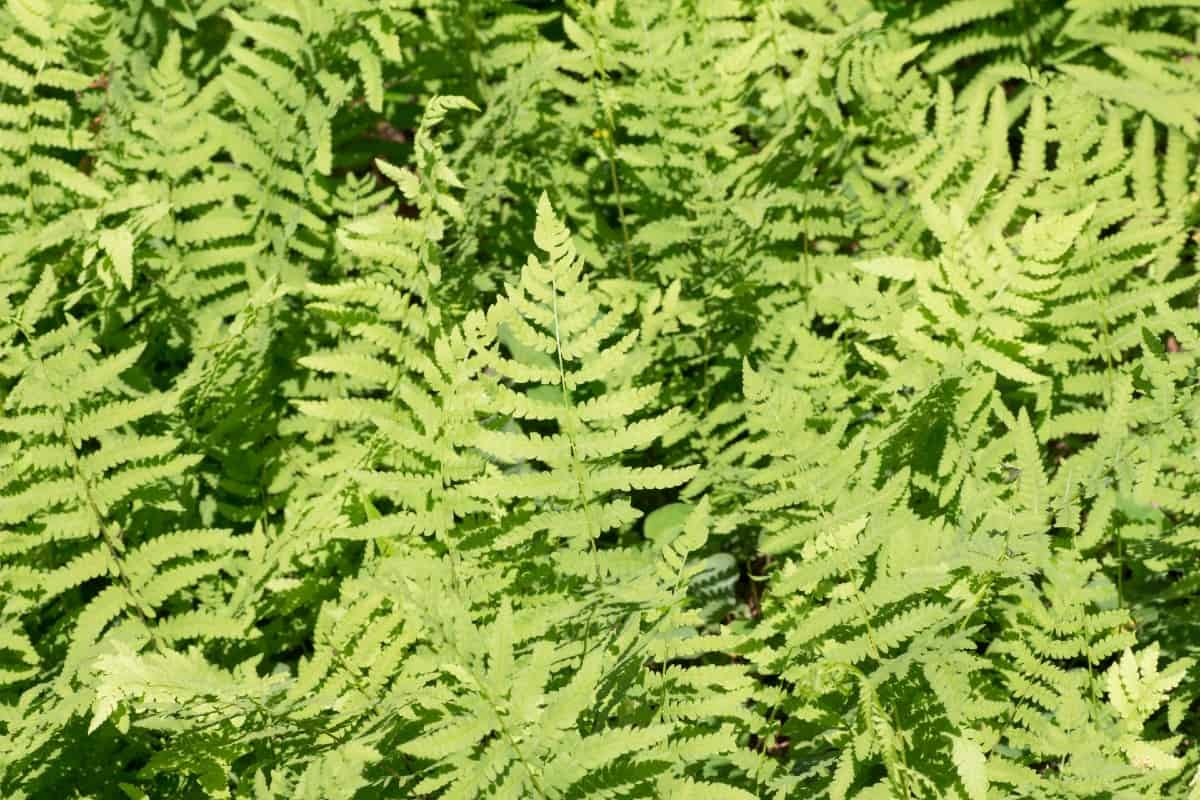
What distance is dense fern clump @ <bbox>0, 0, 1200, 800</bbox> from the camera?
1746 millimetres

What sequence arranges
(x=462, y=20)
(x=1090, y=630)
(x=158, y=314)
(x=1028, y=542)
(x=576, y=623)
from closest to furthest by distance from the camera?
(x=1028, y=542) → (x=576, y=623) → (x=1090, y=630) → (x=158, y=314) → (x=462, y=20)

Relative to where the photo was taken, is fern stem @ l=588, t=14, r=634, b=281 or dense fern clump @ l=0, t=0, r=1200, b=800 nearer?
dense fern clump @ l=0, t=0, r=1200, b=800

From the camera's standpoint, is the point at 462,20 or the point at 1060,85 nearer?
the point at 1060,85

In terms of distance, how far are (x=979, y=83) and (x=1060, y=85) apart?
0.50 metres

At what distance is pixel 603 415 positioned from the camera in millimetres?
1687

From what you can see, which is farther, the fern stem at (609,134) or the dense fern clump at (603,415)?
the fern stem at (609,134)

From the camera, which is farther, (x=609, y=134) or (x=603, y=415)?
(x=609, y=134)

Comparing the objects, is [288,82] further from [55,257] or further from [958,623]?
[958,623]

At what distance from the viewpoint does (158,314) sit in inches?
105

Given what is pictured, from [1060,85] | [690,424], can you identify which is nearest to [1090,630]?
[690,424]

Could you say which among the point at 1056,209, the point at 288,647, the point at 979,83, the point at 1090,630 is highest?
the point at 979,83

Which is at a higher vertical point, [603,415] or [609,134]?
[609,134]

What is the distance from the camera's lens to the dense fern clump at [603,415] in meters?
1.75

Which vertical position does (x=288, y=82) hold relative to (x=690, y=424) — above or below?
above
